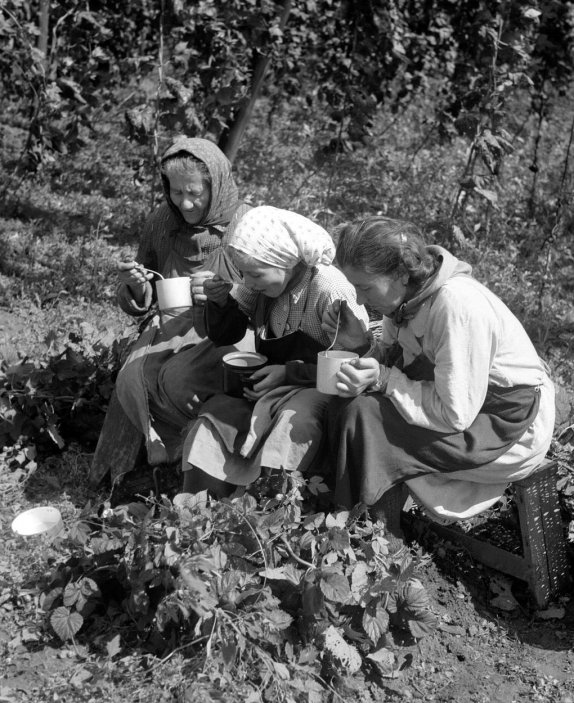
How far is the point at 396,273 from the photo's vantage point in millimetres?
2492

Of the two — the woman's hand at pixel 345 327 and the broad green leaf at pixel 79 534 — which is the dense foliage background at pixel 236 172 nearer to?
the broad green leaf at pixel 79 534

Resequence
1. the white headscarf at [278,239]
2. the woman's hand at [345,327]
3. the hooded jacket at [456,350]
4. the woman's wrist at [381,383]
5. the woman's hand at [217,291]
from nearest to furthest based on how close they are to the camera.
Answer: the hooded jacket at [456,350], the woman's wrist at [381,383], the white headscarf at [278,239], the woman's hand at [345,327], the woman's hand at [217,291]

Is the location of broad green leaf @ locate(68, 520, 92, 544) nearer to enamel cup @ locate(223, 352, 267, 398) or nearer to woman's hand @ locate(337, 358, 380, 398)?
enamel cup @ locate(223, 352, 267, 398)

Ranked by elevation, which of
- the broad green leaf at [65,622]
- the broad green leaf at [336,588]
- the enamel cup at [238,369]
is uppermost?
the enamel cup at [238,369]

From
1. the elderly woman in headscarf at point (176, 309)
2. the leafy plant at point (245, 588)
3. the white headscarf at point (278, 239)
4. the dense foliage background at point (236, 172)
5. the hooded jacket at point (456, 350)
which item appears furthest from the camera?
the dense foliage background at point (236, 172)

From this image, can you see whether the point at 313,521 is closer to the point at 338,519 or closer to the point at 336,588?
the point at 338,519

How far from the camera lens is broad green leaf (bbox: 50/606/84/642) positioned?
243 cm

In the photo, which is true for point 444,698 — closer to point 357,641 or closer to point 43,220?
point 357,641

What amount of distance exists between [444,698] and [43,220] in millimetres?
4487

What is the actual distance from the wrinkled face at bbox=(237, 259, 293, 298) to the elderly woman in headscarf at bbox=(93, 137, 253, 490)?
1.02 ft

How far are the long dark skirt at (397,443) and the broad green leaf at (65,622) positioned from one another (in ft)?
2.73

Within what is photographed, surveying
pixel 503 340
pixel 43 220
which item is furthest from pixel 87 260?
pixel 503 340

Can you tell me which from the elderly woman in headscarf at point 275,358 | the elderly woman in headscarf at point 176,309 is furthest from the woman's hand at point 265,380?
the elderly woman in headscarf at point 176,309

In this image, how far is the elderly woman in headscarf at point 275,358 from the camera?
8.60 ft
